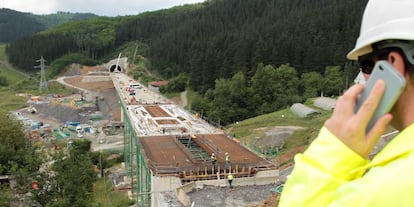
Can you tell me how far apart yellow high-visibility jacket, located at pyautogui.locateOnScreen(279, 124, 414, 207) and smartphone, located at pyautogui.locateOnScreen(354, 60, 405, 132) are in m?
0.12

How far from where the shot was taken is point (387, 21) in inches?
62.1

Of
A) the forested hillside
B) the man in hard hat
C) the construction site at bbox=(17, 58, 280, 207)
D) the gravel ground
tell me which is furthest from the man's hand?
the forested hillside

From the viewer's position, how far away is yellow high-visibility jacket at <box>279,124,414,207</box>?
4.11 feet

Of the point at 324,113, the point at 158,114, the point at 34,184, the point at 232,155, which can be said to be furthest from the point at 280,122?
the point at 34,184

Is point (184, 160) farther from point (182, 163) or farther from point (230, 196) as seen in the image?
point (230, 196)

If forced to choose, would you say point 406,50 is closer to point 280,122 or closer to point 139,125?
point 139,125

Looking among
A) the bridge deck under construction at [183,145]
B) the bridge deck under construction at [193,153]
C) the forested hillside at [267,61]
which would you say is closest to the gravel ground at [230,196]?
the bridge deck under construction at [183,145]

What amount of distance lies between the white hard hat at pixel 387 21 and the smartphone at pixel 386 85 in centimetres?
10

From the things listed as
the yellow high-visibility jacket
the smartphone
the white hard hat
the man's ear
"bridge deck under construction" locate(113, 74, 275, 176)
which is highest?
the white hard hat

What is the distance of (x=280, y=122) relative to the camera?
42156mm

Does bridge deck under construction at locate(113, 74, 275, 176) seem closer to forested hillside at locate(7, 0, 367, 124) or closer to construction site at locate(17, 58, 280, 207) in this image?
construction site at locate(17, 58, 280, 207)

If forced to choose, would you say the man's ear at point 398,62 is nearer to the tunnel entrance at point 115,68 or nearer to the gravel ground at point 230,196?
the gravel ground at point 230,196

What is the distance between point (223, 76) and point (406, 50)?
201 feet

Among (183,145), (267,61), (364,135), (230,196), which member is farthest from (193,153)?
(267,61)
